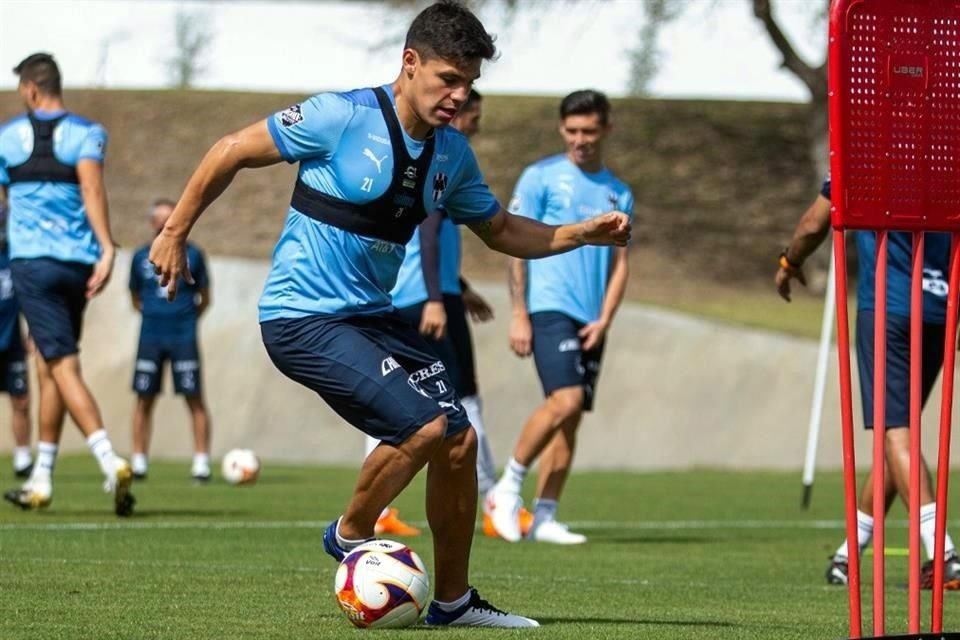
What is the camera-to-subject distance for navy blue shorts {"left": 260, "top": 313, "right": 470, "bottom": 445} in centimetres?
637

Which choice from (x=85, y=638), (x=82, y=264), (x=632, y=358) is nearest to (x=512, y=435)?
(x=632, y=358)

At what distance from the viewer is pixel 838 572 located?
9031mm

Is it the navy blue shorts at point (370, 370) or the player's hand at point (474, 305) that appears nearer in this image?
the navy blue shorts at point (370, 370)

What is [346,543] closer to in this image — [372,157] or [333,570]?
[372,157]

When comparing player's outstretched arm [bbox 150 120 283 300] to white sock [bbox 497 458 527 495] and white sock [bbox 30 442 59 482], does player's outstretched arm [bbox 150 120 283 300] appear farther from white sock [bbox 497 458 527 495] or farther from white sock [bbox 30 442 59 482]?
white sock [bbox 30 442 59 482]

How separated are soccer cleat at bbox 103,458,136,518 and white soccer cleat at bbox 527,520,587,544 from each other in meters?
2.44

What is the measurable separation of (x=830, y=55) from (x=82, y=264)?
746 centimetres

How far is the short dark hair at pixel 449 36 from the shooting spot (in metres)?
6.40

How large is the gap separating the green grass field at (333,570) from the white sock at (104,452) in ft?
1.12

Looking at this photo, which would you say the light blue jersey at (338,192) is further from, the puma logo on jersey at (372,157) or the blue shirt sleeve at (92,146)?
the blue shirt sleeve at (92,146)

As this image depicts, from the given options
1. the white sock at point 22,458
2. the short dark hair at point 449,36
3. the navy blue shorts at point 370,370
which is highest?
the short dark hair at point 449,36

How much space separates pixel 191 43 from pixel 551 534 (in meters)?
30.8

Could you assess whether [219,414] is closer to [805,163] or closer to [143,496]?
[143,496]

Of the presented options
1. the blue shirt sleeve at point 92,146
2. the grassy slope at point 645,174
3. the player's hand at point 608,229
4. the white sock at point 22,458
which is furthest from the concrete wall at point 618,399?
the player's hand at point 608,229
